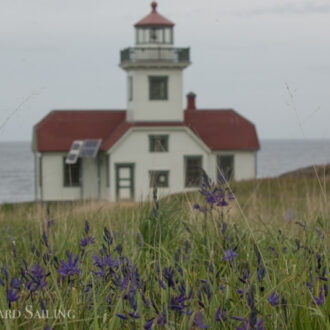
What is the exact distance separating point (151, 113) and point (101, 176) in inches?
182

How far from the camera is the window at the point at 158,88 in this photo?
3475cm

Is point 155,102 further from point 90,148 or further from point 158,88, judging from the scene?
point 90,148

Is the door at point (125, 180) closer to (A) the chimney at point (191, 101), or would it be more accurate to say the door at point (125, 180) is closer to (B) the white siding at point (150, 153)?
(B) the white siding at point (150, 153)

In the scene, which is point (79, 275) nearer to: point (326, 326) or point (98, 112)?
point (326, 326)

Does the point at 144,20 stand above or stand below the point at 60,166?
above

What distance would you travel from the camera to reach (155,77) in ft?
114

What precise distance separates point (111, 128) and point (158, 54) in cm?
502

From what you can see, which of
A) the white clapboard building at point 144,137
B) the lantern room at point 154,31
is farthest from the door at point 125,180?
the lantern room at point 154,31

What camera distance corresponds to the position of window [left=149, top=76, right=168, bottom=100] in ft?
114

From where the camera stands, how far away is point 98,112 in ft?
122

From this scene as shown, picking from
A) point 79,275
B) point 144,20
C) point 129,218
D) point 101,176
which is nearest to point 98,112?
point 101,176

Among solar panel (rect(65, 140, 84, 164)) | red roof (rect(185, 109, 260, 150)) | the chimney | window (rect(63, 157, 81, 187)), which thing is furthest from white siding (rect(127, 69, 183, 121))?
the chimney

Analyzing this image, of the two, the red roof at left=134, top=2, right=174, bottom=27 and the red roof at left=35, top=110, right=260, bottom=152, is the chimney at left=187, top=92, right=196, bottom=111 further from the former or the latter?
the red roof at left=134, top=2, right=174, bottom=27

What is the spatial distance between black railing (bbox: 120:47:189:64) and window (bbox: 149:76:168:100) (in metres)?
1.10
